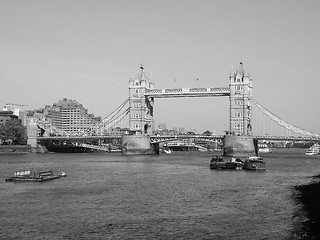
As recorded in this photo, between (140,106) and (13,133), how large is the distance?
119ft

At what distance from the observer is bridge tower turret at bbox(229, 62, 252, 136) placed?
127000 millimetres

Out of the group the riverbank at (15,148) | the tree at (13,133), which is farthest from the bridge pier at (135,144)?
the tree at (13,133)

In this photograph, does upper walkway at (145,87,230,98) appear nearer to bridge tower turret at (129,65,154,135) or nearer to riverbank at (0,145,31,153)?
bridge tower turret at (129,65,154,135)

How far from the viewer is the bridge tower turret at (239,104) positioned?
127 meters

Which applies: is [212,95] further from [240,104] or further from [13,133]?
[13,133]

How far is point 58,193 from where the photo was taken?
4225 cm

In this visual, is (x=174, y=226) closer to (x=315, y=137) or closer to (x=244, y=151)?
(x=244, y=151)

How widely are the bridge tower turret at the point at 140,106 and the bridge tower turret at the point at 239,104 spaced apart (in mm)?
23641

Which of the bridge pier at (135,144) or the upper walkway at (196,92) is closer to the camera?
the upper walkway at (196,92)

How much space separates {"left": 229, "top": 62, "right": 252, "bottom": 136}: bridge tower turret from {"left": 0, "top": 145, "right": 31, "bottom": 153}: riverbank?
55.3 metres

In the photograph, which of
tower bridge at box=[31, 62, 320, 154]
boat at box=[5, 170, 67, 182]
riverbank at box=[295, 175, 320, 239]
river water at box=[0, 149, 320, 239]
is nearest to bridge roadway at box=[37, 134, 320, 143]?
tower bridge at box=[31, 62, 320, 154]

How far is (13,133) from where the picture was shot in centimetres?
14175

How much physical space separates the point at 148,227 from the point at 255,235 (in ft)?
19.4

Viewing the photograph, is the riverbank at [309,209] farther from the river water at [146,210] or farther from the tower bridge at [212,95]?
the tower bridge at [212,95]
